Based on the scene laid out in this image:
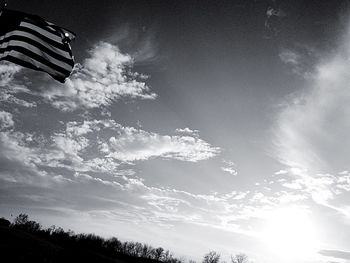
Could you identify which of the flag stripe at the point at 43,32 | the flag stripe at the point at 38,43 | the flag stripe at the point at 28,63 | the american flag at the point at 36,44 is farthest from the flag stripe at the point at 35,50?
the flag stripe at the point at 43,32

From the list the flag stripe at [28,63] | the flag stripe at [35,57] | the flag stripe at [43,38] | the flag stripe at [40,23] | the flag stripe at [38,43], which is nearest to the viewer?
the flag stripe at [28,63]

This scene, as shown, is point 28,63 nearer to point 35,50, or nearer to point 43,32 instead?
point 35,50

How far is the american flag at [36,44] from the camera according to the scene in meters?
9.46

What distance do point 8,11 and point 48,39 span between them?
54.5 inches

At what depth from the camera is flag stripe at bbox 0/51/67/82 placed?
9.24 metres

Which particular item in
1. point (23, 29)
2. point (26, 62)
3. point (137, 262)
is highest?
point (23, 29)

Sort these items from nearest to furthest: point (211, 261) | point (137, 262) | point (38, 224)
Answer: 1. point (137, 262)
2. point (211, 261)
3. point (38, 224)

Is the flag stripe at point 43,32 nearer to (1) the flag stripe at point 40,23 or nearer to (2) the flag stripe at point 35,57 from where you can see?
(1) the flag stripe at point 40,23

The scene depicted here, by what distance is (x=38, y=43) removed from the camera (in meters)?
9.95

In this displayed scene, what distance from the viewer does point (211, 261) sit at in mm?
136875

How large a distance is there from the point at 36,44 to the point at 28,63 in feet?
2.66

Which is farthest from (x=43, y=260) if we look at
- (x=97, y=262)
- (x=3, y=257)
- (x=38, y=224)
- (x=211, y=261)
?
(x=38, y=224)

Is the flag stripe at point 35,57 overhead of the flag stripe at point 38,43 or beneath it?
beneath

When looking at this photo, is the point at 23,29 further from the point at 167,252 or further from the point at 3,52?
the point at 167,252
